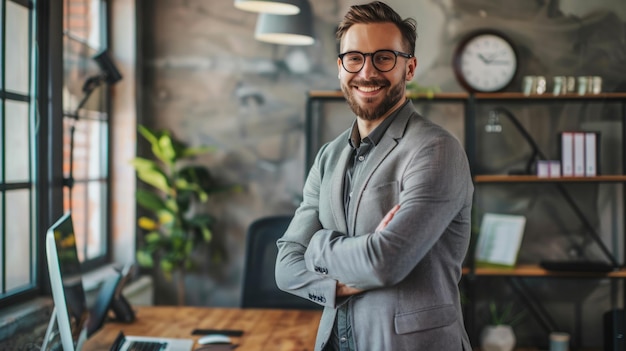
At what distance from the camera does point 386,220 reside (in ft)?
5.47

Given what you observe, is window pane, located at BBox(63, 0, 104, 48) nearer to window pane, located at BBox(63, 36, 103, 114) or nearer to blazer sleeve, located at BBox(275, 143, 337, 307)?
window pane, located at BBox(63, 36, 103, 114)

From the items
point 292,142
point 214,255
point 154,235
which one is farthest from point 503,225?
point 154,235

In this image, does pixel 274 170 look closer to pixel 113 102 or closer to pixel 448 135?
pixel 113 102

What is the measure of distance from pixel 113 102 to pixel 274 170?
1115 millimetres

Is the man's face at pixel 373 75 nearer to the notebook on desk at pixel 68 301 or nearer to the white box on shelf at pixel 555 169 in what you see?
the notebook on desk at pixel 68 301

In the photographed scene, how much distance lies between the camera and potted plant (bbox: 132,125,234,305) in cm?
417

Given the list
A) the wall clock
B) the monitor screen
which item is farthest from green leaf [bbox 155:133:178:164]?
the monitor screen

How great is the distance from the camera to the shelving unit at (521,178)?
416cm

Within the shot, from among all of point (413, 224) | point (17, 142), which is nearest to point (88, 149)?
point (17, 142)

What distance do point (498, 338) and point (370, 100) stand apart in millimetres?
2929

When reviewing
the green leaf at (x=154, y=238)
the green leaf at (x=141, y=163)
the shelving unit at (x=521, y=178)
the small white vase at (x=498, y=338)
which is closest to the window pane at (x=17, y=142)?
the green leaf at (x=141, y=163)

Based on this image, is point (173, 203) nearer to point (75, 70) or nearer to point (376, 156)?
point (75, 70)

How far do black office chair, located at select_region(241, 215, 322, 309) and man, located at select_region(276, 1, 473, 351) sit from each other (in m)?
1.50

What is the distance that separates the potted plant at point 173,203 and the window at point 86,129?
0.77ft
